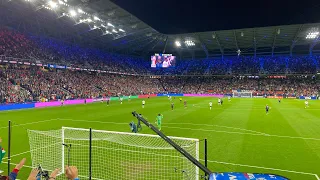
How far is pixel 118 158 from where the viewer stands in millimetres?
11953

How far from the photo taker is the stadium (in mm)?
10695

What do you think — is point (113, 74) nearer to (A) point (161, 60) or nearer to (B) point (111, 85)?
(B) point (111, 85)

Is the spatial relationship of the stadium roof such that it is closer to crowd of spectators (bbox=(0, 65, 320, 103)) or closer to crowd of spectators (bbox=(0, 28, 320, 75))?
crowd of spectators (bbox=(0, 28, 320, 75))

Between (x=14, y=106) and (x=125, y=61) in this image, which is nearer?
(x=14, y=106)

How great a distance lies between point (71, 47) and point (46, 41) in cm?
847

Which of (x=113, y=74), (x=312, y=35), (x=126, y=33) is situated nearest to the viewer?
(x=126, y=33)

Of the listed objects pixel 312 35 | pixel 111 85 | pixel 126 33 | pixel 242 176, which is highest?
pixel 126 33

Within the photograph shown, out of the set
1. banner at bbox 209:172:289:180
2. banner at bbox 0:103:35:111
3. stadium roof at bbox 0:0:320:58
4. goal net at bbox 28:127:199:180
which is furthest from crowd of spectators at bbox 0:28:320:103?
banner at bbox 209:172:289:180

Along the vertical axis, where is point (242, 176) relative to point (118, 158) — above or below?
above

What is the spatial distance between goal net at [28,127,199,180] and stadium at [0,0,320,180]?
6 cm

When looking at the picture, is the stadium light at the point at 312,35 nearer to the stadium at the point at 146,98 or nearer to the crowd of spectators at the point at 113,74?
the stadium at the point at 146,98

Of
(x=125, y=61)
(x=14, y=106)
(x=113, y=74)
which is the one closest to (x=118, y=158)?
(x=14, y=106)

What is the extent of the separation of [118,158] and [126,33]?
53.0 m

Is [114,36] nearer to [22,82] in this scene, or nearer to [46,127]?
[22,82]
